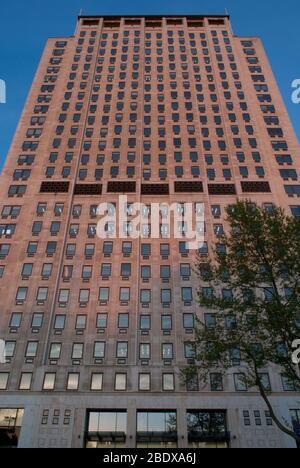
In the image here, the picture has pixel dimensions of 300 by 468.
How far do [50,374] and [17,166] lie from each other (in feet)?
98.2

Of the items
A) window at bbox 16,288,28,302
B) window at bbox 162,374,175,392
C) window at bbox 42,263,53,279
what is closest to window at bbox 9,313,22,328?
window at bbox 16,288,28,302

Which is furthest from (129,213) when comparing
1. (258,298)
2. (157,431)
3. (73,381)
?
(258,298)

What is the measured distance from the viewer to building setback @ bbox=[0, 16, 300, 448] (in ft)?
119

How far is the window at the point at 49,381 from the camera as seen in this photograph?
1469 inches

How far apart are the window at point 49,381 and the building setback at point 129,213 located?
10 centimetres

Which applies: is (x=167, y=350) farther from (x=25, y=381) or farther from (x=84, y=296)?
(x=25, y=381)

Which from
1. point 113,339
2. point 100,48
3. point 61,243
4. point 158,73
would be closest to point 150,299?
point 113,339

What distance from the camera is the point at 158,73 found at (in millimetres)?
69812

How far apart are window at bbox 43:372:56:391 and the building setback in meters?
0.10

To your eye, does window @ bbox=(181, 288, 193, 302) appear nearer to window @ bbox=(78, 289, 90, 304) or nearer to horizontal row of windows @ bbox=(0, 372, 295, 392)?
horizontal row of windows @ bbox=(0, 372, 295, 392)

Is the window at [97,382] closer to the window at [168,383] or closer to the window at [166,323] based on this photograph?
the window at [168,383]

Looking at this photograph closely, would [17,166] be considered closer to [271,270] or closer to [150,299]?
[150,299]

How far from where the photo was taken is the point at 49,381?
124ft

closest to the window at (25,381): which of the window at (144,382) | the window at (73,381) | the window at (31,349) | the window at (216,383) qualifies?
the window at (31,349)
